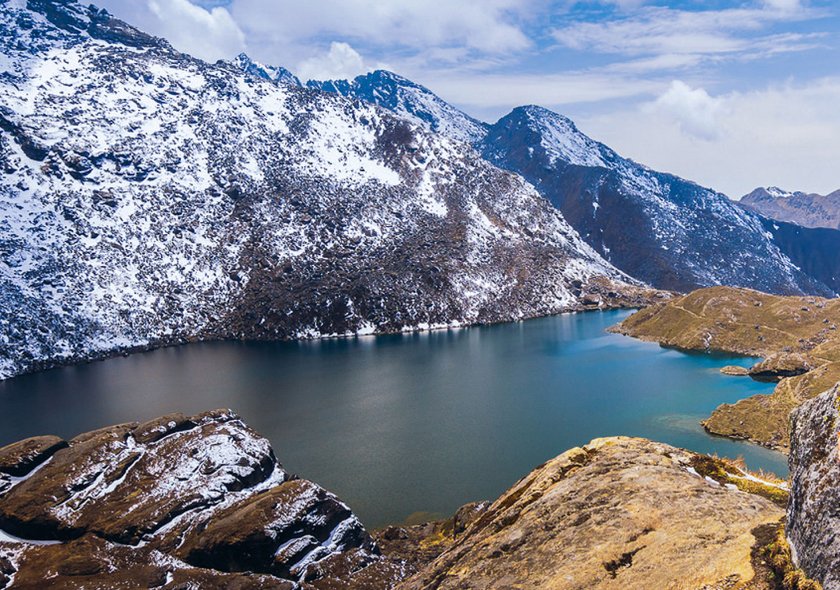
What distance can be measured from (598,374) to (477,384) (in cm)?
2991

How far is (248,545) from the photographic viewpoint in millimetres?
51438

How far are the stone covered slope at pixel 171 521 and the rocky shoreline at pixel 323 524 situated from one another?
164 millimetres

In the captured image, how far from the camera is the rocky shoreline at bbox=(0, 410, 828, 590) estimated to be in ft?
49.8

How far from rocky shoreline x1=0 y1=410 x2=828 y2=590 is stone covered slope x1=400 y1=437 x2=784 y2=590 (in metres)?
0.05

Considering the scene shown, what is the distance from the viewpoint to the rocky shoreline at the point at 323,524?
15180mm

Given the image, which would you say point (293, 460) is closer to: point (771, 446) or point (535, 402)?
point (535, 402)

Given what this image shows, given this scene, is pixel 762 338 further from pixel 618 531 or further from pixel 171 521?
pixel 618 531

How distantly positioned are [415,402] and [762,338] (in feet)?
324

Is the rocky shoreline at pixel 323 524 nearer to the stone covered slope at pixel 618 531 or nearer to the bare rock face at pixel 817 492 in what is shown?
the stone covered slope at pixel 618 531

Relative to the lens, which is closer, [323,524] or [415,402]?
[323,524]

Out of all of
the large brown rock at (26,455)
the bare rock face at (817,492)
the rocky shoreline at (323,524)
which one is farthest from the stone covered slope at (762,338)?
the large brown rock at (26,455)

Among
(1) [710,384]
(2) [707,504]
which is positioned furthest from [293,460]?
(1) [710,384]

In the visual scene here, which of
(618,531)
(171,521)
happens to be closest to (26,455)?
(171,521)

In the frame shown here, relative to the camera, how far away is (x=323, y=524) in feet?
181
